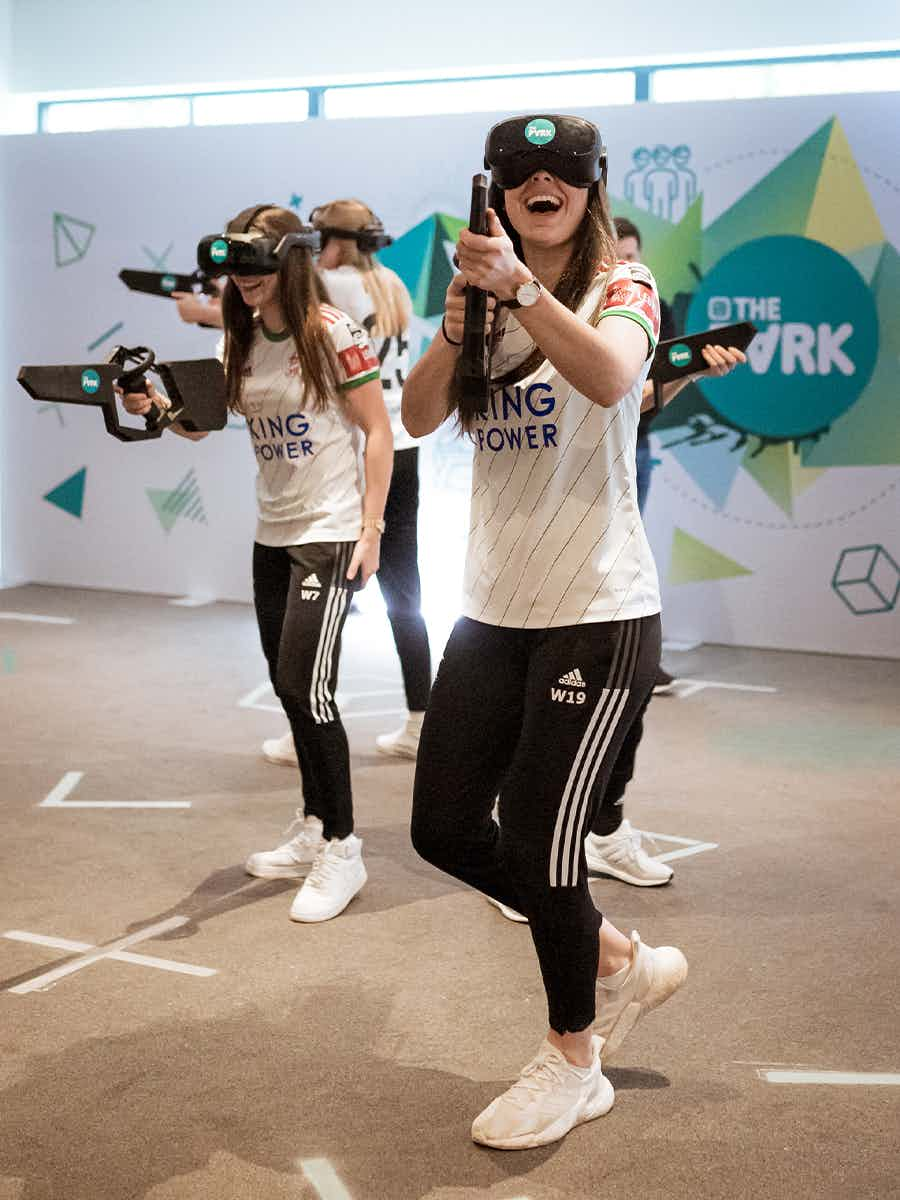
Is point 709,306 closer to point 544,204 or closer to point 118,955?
point 118,955

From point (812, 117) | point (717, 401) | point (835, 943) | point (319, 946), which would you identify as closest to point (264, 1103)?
point (319, 946)

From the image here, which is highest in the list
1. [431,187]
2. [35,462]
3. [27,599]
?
[431,187]

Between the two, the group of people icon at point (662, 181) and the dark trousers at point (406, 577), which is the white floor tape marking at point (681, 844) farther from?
the group of people icon at point (662, 181)

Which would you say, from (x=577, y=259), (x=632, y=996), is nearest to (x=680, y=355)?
(x=577, y=259)

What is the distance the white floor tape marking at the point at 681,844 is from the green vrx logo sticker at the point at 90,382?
178 centimetres

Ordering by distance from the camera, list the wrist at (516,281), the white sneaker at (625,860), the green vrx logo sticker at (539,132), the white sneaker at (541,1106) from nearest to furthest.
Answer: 1. the wrist at (516,281)
2. the green vrx logo sticker at (539,132)
3. the white sneaker at (541,1106)
4. the white sneaker at (625,860)

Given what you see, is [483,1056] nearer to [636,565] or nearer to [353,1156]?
[353,1156]

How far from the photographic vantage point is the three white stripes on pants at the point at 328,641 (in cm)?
314

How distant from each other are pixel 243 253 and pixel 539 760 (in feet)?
4.82

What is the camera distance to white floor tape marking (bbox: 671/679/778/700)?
5.42 metres

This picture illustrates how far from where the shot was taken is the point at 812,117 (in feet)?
19.8

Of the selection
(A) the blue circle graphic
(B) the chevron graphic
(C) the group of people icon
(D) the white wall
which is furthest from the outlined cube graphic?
(B) the chevron graphic

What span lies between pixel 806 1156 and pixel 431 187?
5317 mm

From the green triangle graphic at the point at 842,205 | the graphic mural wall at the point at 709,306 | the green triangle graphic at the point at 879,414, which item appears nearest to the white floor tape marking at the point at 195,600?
the graphic mural wall at the point at 709,306
